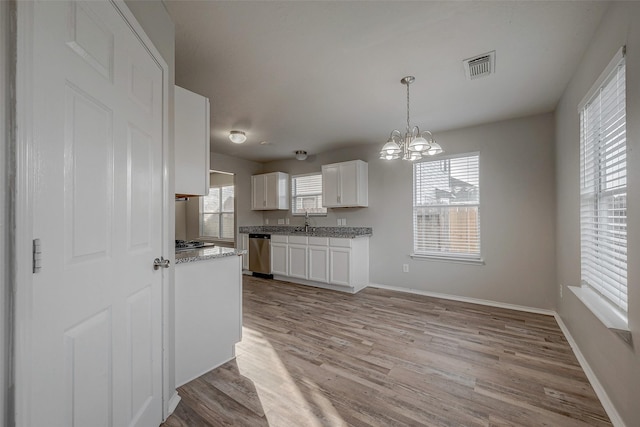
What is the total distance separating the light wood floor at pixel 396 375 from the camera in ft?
5.27

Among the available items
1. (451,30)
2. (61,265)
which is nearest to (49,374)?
(61,265)

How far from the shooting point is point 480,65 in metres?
2.20

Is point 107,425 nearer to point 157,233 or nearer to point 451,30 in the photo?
point 157,233

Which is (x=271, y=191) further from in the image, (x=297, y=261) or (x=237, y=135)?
(x=237, y=135)

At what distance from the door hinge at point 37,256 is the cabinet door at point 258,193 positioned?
4.90m

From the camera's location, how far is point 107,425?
1084 mm

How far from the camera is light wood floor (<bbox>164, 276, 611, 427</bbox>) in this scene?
1.61 m

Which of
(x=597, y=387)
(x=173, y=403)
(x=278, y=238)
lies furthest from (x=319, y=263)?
(x=597, y=387)

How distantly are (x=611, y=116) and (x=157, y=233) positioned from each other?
2.87 metres

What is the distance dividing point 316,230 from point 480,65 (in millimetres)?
3590

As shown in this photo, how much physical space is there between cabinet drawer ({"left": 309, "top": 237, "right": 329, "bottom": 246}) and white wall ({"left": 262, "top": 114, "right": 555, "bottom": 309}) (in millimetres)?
1087

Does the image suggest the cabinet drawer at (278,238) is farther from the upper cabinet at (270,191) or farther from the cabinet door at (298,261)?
the upper cabinet at (270,191)

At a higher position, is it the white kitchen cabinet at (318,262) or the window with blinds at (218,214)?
the window with blinds at (218,214)

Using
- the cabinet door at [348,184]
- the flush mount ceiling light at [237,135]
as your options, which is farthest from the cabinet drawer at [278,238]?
the flush mount ceiling light at [237,135]
